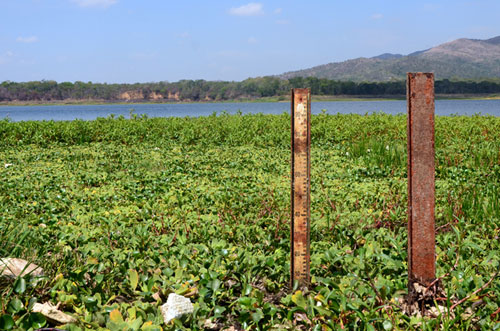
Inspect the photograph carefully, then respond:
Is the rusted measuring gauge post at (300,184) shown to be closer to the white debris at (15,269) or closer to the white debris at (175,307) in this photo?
the white debris at (175,307)

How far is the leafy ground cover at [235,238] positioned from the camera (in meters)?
2.73

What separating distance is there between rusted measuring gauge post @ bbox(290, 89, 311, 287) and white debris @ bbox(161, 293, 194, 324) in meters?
0.71

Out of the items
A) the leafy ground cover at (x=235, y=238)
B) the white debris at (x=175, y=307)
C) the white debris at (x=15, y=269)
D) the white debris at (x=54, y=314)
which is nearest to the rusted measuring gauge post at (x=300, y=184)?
the leafy ground cover at (x=235, y=238)

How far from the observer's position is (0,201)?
550 cm

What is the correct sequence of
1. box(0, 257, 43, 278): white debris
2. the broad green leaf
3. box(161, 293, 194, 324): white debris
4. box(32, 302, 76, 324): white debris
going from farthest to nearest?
box(0, 257, 43, 278): white debris < box(161, 293, 194, 324): white debris < box(32, 302, 76, 324): white debris < the broad green leaf

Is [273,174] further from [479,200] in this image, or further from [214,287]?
[214,287]

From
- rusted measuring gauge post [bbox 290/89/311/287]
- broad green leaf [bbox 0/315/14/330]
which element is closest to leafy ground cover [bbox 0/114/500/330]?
broad green leaf [bbox 0/315/14/330]

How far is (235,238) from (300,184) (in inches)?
62.6

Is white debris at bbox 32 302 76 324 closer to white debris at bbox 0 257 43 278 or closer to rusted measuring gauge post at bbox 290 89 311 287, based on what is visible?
white debris at bbox 0 257 43 278

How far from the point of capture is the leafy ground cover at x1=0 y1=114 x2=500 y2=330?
2732 mm

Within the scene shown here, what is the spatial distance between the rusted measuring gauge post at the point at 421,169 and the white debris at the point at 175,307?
1401 mm

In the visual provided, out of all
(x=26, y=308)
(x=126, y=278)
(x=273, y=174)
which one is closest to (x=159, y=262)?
(x=126, y=278)

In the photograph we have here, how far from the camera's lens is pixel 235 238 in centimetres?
429

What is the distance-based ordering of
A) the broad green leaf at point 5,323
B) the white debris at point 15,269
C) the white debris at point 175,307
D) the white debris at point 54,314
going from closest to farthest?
1. the broad green leaf at point 5,323
2. the white debris at point 54,314
3. the white debris at point 175,307
4. the white debris at point 15,269
